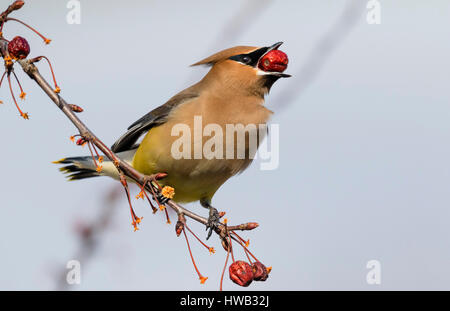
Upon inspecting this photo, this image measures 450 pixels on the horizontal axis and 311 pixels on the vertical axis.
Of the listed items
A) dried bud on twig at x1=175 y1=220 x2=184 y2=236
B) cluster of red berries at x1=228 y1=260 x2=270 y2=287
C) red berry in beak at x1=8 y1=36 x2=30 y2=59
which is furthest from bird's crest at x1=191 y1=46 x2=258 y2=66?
red berry in beak at x1=8 y1=36 x2=30 y2=59

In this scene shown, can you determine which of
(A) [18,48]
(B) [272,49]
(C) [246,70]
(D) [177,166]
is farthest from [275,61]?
(A) [18,48]

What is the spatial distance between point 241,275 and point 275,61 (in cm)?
166

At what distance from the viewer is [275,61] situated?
4.07 meters

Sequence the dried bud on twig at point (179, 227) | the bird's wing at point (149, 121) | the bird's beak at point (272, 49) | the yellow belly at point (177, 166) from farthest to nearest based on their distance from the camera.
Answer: the bird's wing at point (149, 121) → the bird's beak at point (272, 49) → the yellow belly at point (177, 166) → the dried bud on twig at point (179, 227)

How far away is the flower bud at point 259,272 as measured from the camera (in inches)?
117

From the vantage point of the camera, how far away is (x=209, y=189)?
14.2ft

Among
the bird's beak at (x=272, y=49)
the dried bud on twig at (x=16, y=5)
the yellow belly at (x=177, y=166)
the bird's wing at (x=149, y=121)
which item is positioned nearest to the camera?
the dried bud on twig at (x=16, y=5)

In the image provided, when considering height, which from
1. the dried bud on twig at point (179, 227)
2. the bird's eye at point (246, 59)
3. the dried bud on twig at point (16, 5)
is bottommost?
the dried bud on twig at point (179, 227)

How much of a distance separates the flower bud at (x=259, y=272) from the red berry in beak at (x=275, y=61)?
1.55 m

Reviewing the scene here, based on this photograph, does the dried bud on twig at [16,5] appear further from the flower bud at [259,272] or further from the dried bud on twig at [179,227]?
the flower bud at [259,272]

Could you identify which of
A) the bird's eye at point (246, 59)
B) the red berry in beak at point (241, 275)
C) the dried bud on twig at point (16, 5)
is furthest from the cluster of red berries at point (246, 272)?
the bird's eye at point (246, 59)

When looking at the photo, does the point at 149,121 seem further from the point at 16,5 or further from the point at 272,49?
the point at 16,5

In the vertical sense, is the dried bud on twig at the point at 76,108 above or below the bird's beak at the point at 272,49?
below

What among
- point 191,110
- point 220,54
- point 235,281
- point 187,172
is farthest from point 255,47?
point 235,281
